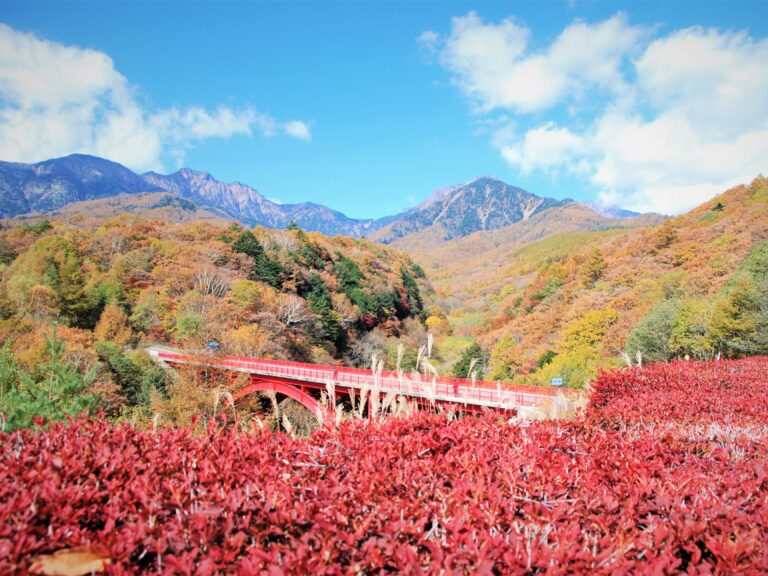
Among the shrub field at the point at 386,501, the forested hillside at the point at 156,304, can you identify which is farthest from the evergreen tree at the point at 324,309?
the shrub field at the point at 386,501

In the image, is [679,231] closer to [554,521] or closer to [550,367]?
[550,367]

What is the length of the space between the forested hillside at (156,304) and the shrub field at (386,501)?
22.5 feet

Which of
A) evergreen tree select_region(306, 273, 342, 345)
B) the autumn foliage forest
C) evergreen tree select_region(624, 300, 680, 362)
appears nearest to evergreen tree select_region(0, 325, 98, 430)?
the autumn foliage forest

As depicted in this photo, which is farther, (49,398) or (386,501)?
(49,398)

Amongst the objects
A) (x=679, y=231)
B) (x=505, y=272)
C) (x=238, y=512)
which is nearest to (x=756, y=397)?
(x=238, y=512)

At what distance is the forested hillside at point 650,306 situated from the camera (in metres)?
19.7

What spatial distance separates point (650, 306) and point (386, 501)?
1384 inches

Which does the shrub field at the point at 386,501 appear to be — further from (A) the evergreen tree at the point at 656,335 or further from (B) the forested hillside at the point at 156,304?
(A) the evergreen tree at the point at 656,335

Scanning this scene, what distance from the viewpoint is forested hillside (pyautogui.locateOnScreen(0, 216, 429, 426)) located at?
2197 cm

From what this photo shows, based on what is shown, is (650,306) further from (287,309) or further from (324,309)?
(287,309)

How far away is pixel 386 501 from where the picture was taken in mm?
2338

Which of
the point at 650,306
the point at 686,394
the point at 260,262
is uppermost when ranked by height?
the point at 260,262

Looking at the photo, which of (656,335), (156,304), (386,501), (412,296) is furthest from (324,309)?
(386,501)

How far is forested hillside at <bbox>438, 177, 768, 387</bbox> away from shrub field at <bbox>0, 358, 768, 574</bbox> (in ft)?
19.3
